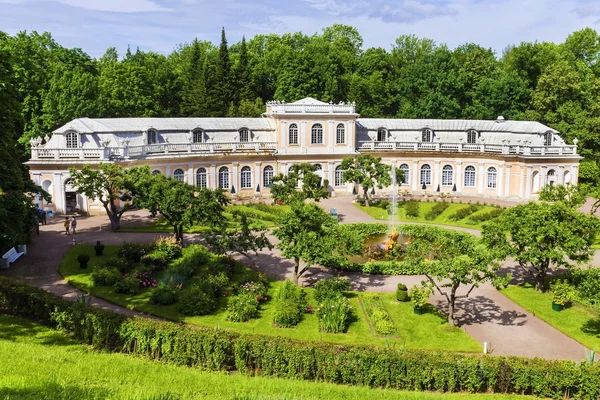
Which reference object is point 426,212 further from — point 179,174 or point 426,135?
point 179,174

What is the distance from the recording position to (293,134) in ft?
178

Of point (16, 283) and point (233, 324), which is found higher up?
point (16, 283)

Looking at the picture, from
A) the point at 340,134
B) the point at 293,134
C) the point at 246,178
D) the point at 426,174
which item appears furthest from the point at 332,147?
the point at 426,174

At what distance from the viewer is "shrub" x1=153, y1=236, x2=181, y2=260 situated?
31.6 metres

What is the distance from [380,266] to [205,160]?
26038 millimetres

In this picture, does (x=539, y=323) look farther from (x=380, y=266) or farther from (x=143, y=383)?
(x=143, y=383)

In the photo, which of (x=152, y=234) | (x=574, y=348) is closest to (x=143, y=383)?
(x=574, y=348)

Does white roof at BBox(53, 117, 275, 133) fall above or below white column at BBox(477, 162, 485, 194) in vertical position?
above

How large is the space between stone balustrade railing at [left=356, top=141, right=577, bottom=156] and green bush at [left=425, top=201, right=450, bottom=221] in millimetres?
8650

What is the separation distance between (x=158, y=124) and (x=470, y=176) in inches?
1229

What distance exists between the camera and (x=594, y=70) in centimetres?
7125

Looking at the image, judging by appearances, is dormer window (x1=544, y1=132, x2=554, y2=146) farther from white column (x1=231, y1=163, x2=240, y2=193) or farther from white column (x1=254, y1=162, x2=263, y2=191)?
white column (x1=231, y1=163, x2=240, y2=193)

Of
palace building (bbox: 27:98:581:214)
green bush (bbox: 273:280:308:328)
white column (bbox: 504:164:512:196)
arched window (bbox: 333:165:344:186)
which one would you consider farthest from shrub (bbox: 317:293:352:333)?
white column (bbox: 504:164:512:196)

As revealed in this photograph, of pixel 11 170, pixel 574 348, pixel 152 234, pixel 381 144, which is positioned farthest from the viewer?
pixel 381 144
